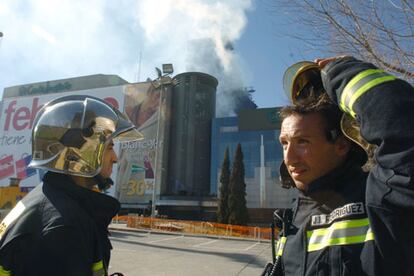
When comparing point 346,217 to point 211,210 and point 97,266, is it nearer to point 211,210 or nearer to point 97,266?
point 97,266

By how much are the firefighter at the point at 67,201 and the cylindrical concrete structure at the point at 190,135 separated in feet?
149

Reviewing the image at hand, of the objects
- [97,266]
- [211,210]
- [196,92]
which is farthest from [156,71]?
[97,266]

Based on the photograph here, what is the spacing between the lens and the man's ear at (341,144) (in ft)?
4.67

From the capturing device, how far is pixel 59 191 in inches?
62.5

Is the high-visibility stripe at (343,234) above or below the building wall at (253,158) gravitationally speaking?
below

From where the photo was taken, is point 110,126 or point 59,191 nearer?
point 59,191

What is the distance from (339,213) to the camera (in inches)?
49.9

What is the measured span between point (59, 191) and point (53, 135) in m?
0.48

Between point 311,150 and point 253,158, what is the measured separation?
151ft

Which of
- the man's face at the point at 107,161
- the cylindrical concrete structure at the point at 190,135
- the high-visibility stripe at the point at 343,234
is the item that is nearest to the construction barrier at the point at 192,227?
the cylindrical concrete structure at the point at 190,135

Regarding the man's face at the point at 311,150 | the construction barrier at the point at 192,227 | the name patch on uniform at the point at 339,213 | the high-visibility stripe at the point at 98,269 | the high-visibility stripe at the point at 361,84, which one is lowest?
the construction barrier at the point at 192,227

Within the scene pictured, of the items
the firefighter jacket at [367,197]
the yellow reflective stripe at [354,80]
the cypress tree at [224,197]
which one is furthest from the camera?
the cypress tree at [224,197]

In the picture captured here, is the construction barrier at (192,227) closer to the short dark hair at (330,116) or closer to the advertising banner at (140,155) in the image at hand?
the advertising banner at (140,155)

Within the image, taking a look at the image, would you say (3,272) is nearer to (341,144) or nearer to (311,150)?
(311,150)
